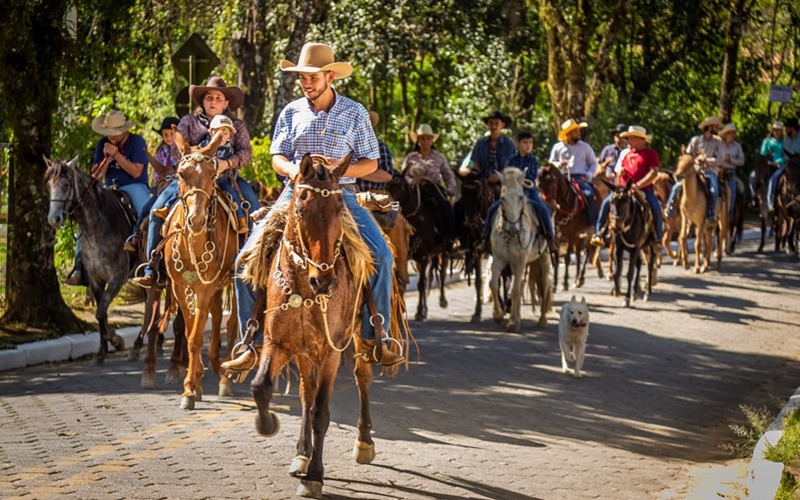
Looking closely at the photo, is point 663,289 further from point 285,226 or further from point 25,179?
point 285,226

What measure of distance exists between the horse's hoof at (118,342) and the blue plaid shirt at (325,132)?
6.21 metres

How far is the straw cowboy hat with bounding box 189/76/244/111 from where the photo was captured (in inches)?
518

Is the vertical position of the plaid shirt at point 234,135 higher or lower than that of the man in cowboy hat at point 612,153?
lower

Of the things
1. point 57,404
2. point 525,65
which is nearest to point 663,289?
point 525,65

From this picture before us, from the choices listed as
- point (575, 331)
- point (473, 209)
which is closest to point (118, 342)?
point (575, 331)

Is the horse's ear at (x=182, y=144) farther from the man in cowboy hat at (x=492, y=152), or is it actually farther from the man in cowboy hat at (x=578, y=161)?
the man in cowboy hat at (x=578, y=161)

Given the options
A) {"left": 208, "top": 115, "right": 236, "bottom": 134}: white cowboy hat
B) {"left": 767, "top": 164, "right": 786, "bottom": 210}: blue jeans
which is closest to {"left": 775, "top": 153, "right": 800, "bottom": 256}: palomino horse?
{"left": 767, "top": 164, "right": 786, "bottom": 210}: blue jeans

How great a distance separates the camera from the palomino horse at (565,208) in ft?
72.9

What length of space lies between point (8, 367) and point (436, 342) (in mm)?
5380

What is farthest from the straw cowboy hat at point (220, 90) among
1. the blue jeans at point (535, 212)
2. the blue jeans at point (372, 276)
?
the blue jeans at point (535, 212)

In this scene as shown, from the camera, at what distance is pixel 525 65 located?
35.2m

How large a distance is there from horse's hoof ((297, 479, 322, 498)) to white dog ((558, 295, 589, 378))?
650cm

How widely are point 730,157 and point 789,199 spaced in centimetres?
185

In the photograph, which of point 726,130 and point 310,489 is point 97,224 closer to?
point 310,489
